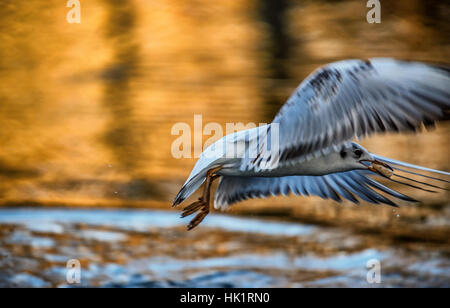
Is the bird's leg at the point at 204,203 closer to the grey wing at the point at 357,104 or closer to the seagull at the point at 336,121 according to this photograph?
the seagull at the point at 336,121

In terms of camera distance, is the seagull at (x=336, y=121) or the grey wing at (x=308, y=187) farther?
the grey wing at (x=308, y=187)

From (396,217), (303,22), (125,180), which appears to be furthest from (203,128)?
(303,22)

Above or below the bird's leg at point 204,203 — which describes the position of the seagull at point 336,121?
above

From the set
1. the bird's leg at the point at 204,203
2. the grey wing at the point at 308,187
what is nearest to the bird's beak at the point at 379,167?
the grey wing at the point at 308,187

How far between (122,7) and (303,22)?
130 cm

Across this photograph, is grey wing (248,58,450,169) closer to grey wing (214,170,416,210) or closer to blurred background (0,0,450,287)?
grey wing (214,170,416,210)

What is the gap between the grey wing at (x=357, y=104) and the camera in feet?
3.91

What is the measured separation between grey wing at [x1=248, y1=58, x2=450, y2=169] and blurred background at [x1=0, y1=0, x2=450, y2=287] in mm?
702

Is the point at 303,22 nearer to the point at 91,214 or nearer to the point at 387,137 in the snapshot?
the point at 387,137

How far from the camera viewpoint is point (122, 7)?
439 centimetres

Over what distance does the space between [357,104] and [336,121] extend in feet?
0.19

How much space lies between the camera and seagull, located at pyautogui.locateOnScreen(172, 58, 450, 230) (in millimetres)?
1200

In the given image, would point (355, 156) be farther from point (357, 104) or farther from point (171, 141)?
point (171, 141)

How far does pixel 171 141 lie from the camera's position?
3.02 metres
